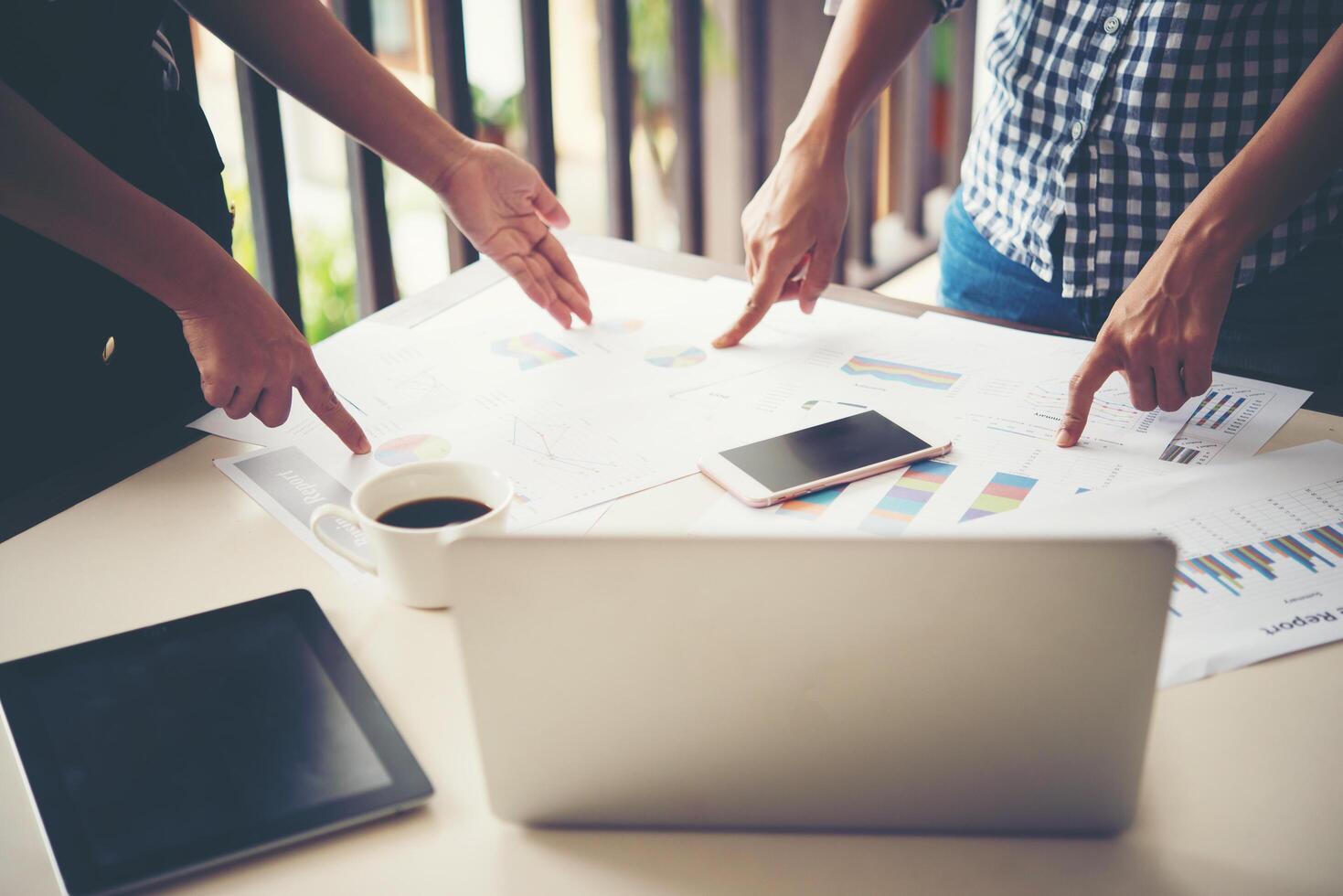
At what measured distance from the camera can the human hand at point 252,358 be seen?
0.92 meters

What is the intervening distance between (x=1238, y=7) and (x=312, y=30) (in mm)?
959

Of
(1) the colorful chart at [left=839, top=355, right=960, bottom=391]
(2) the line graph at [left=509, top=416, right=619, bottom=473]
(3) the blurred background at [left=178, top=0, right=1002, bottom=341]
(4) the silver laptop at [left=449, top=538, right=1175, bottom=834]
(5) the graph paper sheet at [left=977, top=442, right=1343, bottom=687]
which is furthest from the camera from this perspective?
(3) the blurred background at [left=178, top=0, right=1002, bottom=341]

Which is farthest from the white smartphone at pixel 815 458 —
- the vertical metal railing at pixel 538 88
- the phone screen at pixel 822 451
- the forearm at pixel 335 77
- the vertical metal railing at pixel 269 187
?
the vertical metal railing at pixel 538 88

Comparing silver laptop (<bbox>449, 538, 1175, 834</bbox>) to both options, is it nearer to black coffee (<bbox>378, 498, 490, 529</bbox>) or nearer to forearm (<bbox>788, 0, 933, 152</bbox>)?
black coffee (<bbox>378, 498, 490, 529</bbox>)

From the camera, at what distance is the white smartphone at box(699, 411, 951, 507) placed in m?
0.90

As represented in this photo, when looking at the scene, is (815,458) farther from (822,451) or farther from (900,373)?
(900,373)

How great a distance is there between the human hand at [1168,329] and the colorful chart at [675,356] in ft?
1.26

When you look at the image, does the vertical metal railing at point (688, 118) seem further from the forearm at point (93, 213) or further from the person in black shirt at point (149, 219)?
the forearm at point (93, 213)

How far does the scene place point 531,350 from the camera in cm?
118

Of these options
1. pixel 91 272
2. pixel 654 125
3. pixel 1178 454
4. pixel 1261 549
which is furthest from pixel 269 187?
pixel 654 125

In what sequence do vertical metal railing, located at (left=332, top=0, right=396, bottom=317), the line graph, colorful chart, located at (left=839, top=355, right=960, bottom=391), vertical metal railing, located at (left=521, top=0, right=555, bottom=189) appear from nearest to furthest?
the line graph → colorful chart, located at (left=839, top=355, right=960, bottom=391) → vertical metal railing, located at (left=332, top=0, right=396, bottom=317) → vertical metal railing, located at (left=521, top=0, right=555, bottom=189)

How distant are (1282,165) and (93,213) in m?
1.00

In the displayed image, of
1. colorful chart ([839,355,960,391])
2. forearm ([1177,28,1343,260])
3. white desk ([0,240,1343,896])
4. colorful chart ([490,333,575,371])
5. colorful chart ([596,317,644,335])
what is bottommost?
white desk ([0,240,1343,896])

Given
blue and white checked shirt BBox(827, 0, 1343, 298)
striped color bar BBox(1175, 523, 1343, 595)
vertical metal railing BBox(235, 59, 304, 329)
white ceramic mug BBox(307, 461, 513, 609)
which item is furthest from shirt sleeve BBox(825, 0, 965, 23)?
vertical metal railing BBox(235, 59, 304, 329)
